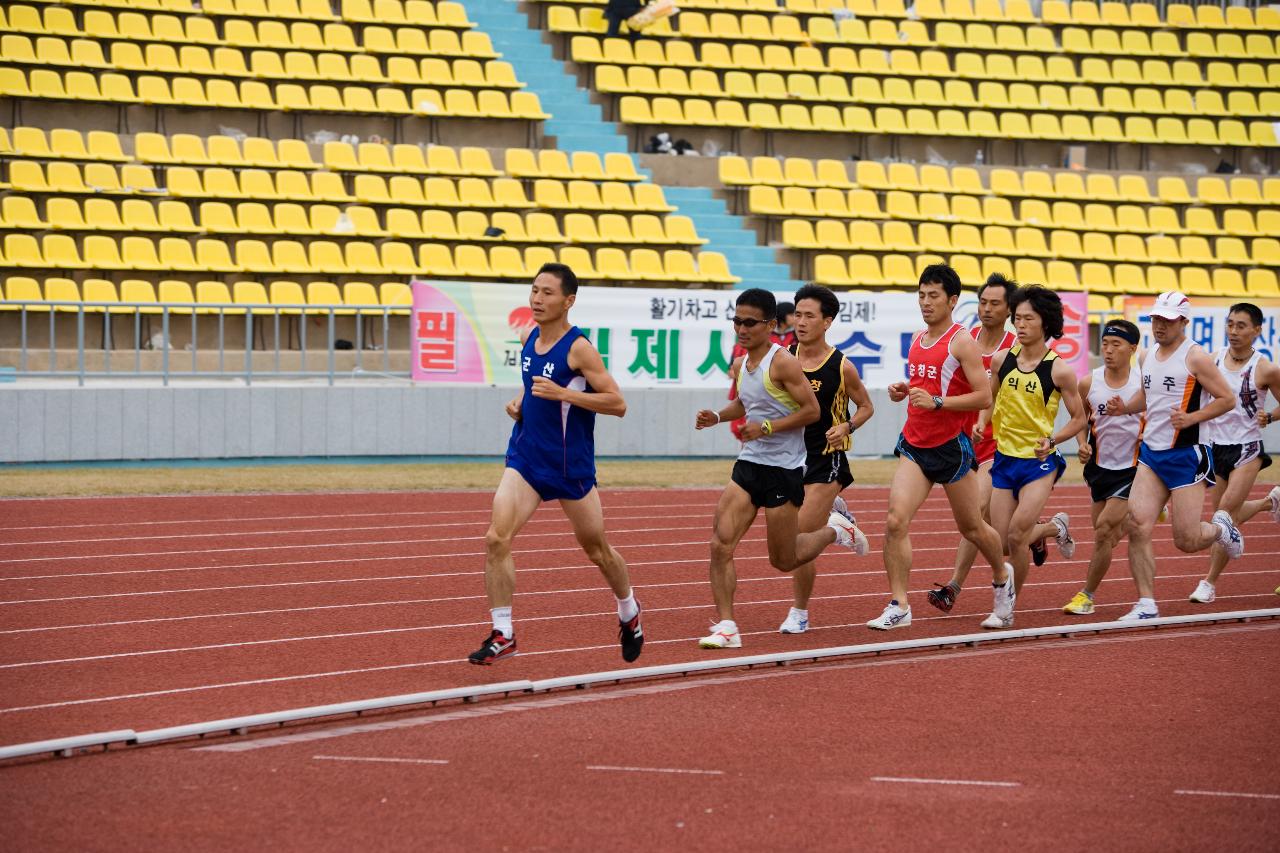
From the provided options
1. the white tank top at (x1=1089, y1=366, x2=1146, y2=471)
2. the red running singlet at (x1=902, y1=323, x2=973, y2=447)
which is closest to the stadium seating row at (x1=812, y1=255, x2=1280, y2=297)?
the white tank top at (x1=1089, y1=366, x2=1146, y2=471)

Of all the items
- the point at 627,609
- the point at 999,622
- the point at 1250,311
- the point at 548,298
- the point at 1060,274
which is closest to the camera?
the point at 548,298

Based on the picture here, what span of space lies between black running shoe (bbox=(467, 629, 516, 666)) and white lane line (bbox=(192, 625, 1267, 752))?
23.4 inches

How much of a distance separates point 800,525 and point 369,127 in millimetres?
16777

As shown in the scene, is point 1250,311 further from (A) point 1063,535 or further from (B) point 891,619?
(B) point 891,619

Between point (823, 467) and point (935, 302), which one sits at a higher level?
point (935, 302)

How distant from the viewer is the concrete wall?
16656 millimetres

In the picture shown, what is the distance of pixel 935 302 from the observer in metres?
8.91

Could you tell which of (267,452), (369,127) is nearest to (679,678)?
(267,452)

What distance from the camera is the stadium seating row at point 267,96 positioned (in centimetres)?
2236

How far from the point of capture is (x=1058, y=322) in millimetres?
9430

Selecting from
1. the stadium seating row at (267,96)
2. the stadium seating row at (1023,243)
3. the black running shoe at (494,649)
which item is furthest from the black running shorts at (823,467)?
the stadium seating row at (267,96)

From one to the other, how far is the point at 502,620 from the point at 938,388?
2899 mm

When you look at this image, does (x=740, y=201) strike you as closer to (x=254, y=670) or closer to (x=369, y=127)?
(x=369, y=127)

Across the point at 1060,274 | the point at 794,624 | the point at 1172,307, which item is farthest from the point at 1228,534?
the point at 1060,274
